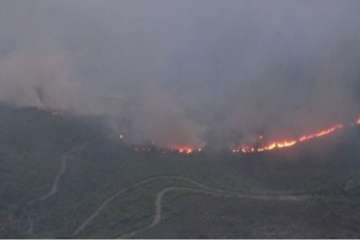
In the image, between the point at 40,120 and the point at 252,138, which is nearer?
the point at 252,138

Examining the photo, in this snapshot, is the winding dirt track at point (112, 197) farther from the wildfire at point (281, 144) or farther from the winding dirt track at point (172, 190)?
the wildfire at point (281, 144)

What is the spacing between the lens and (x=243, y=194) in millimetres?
88000

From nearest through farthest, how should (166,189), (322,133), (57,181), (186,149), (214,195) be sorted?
(214,195) → (166,189) → (57,181) → (186,149) → (322,133)

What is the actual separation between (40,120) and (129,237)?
142ft

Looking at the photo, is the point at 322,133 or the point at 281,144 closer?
the point at 281,144

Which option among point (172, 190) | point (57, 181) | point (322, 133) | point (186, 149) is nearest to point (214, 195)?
point (172, 190)

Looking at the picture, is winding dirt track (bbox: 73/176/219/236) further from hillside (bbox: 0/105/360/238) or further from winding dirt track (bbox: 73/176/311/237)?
hillside (bbox: 0/105/360/238)

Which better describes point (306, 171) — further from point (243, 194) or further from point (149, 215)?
point (149, 215)

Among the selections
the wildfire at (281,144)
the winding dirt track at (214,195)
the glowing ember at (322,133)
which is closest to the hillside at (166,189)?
the winding dirt track at (214,195)

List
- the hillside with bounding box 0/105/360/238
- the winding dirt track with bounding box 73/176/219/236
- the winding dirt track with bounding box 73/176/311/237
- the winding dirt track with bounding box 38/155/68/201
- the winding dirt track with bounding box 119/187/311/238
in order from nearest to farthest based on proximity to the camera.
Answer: the hillside with bounding box 0/105/360/238 → the winding dirt track with bounding box 119/187/311/238 → the winding dirt track with bounding box 73/176/311/237 → the winding dirt track with bounding box 73/176/219/236 → the winding dirt track with bounding box 38/155/68/201

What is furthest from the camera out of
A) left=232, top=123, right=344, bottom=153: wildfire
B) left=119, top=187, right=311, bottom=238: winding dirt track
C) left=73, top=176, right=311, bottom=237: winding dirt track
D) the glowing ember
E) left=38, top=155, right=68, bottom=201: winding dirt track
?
the glowing ember

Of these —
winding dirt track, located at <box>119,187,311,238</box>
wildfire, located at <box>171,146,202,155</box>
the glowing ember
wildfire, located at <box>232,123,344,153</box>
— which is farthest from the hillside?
the glowing ember

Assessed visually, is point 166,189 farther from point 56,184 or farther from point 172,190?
point 56,184

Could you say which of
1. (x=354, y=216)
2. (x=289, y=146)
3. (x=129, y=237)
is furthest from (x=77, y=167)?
(x=354, y=216)
